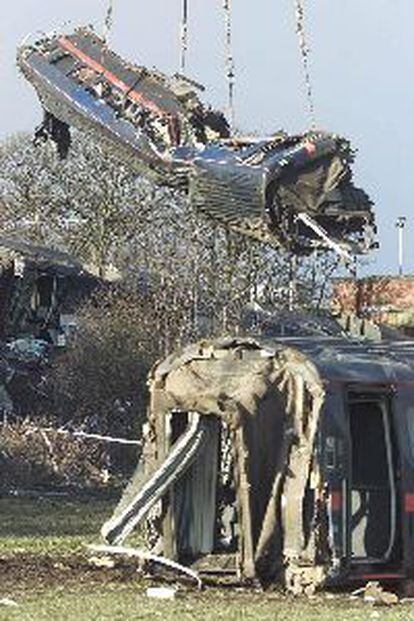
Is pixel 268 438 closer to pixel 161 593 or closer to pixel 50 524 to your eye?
pixel 161 593

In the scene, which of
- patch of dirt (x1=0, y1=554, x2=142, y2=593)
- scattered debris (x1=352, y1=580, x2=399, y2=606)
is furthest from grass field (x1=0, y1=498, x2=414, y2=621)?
scattered debris (x1=352, y1=580, x2=399, y2=606)

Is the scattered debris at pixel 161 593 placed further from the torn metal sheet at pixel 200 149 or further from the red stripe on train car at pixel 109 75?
the red stripe on train car at pixel 109 75

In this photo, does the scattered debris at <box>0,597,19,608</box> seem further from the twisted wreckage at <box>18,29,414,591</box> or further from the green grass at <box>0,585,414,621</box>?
the twisted wreckage at <box>18,29,414,591</box>

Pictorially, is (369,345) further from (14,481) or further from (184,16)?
(14,481)

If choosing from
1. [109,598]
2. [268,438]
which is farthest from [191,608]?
[268,438]

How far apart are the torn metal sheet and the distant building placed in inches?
652

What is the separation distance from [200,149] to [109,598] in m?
6.27

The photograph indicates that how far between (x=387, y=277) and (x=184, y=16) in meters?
29.3

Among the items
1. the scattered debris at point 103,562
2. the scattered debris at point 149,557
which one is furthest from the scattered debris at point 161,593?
the scattered debris at point 103,562

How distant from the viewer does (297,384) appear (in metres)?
15.4

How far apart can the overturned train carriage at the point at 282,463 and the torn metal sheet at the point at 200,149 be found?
1.70m

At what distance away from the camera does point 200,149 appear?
61.7 ft

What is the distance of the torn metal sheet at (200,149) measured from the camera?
17.7 metres

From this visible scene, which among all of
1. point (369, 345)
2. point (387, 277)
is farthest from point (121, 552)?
point (387, 277)
